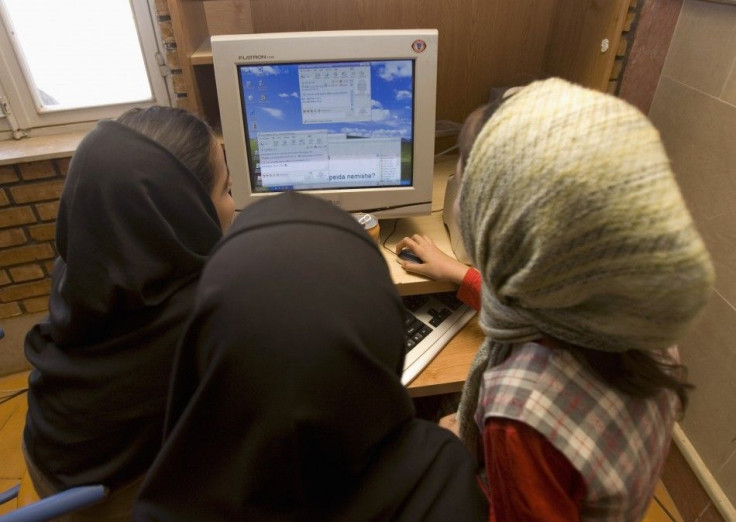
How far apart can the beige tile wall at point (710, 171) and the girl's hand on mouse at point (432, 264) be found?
0.63 m

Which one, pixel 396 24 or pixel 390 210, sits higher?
pixel 396 24

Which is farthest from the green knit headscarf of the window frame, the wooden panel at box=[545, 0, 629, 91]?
the window frame

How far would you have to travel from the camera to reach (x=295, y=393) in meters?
0.45

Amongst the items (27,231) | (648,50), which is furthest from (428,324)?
(27,231)

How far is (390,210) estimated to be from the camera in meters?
1.26

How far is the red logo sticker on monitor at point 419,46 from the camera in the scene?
1078 millimetres

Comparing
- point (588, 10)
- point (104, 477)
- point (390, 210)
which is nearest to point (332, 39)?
point (390, 210)

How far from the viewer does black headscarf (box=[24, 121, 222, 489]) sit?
0.73 m

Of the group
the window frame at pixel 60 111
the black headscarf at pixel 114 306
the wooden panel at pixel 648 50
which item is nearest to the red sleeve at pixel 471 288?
the black headscarf at pixel 114 306

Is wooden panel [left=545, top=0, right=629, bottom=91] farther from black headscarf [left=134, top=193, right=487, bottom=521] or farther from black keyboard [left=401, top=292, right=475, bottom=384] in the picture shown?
black headscarf [left=134, top=193, right=487, bottom=521]

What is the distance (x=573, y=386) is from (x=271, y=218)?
431mm

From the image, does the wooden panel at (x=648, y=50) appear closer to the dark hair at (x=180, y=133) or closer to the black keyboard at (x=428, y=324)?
the black keyboard at (x=428, y=324)

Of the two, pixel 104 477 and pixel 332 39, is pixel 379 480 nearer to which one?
pixel 104 477

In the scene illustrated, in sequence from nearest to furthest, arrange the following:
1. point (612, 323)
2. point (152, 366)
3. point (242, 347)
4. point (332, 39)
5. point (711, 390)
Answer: point (242, 347) < point (612, 323) < point (152, 366) < point (332, 39) < point (711, 390)
